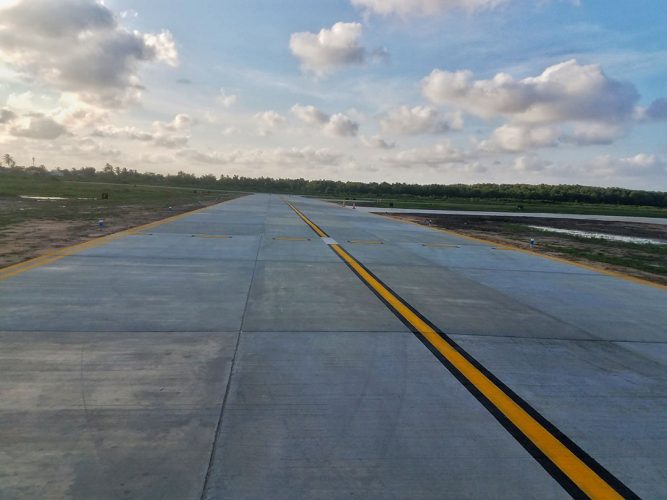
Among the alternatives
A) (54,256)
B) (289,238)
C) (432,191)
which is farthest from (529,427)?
(432,191)

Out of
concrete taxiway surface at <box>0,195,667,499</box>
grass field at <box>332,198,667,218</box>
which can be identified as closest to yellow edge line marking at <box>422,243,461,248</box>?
concrete taxiway surface at <box>0,195,667,499</box>

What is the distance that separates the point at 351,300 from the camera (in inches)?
247

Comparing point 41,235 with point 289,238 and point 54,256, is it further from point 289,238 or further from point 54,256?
point 289,238

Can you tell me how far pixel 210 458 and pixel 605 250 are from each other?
1621cm

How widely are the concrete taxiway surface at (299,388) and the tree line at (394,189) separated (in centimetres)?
7622

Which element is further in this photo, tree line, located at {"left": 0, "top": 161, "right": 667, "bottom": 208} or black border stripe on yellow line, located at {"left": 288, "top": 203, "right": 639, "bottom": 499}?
tree line, located at {"left": 0, "top": 161, "right": 667, "bottom": 208}

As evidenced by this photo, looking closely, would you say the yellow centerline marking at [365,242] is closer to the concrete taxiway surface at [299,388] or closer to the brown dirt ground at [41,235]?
the concrete taxiway surface at [299,388]

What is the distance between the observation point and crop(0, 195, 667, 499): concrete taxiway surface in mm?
2451

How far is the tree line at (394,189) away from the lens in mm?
108444

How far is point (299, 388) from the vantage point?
3.47m

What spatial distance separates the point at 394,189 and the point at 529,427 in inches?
5257

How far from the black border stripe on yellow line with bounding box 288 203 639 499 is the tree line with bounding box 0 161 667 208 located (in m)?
77.8

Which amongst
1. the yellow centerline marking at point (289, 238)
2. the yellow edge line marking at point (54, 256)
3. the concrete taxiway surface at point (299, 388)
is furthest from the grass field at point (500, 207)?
the concrete taxiway surface at point (299, 388)

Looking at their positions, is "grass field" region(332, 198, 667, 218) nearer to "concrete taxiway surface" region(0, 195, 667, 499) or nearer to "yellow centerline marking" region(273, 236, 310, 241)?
"yellow centerline marking" region(273, 236, 310, 241)
